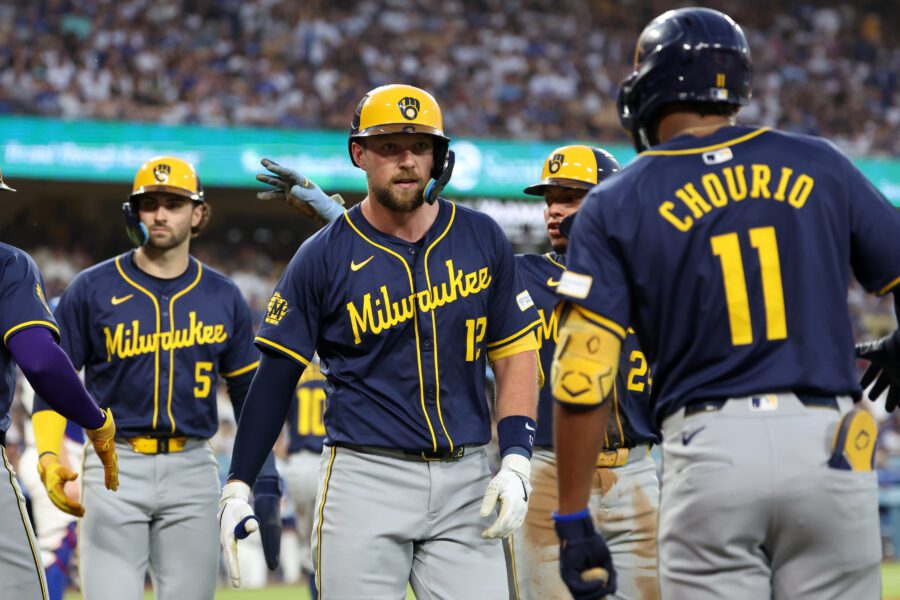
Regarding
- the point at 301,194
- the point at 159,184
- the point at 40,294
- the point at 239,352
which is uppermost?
the point at 159,184

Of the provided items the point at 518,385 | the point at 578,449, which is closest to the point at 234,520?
the point at 518,385

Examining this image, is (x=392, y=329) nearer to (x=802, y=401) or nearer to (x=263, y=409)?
(x=263, y=409)

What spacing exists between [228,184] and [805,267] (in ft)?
51.5

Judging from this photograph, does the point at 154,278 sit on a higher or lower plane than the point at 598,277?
higher

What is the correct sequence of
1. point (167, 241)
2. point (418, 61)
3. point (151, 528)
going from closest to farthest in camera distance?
point (151, 528) → point (167, 241) → point (418, 61)

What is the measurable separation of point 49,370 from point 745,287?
8.43 feet

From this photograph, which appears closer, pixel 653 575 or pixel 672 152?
pixel 672 152

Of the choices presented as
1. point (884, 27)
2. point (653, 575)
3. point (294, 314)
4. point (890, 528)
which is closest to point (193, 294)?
point (294, 314)

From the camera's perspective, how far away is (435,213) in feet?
14.1

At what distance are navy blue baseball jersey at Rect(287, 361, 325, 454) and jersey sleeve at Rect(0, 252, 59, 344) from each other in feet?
13.2

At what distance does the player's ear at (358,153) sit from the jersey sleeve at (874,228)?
1831 mm

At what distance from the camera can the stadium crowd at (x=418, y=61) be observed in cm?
1827

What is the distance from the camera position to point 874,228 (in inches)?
114

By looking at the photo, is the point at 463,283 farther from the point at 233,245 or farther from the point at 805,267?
the point at 233,245
